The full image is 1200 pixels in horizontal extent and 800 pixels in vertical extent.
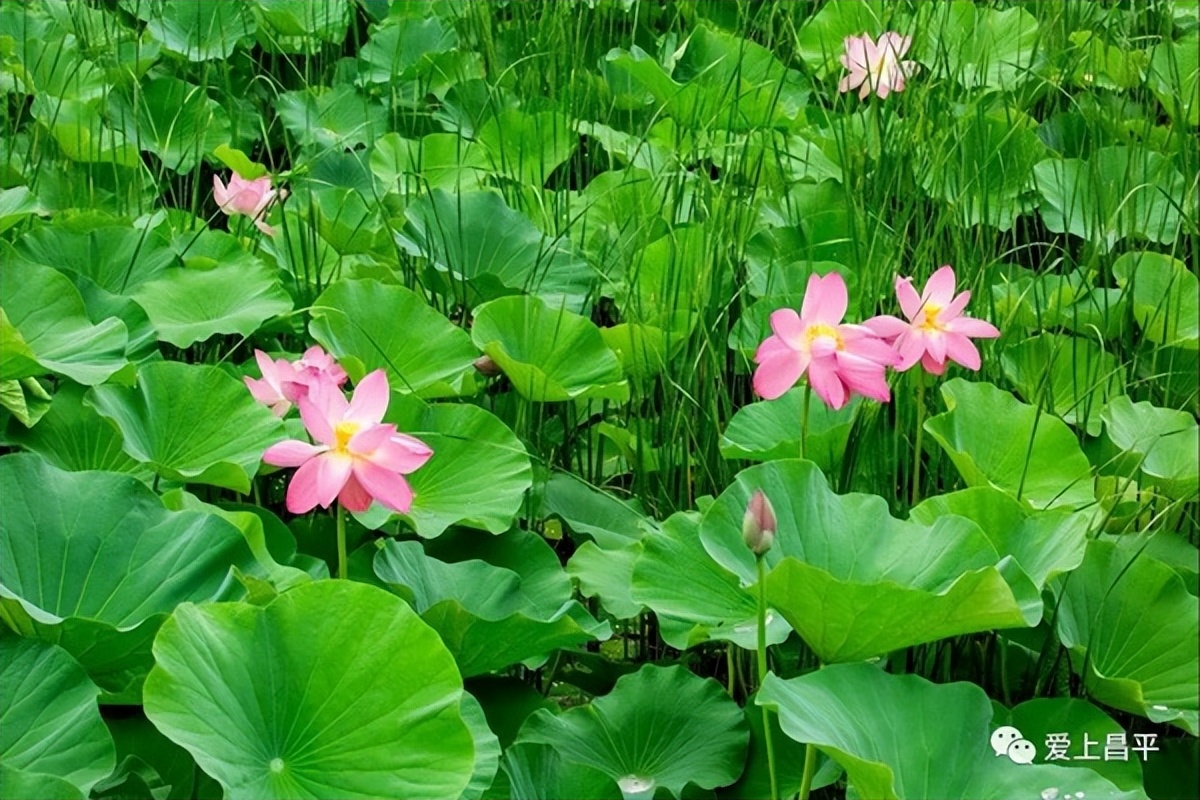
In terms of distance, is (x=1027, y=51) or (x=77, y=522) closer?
(x=77, y=522)

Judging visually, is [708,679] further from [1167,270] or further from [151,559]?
[1167,270]

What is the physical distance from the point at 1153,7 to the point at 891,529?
6.68ft

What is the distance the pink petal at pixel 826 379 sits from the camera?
4.04 ft

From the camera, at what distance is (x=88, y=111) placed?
2.11 metres

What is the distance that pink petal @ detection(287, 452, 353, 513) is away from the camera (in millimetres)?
1097

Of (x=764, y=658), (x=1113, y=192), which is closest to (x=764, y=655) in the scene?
(x=764, y=658)

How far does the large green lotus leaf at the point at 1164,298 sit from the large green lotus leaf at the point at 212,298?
98 centimetres

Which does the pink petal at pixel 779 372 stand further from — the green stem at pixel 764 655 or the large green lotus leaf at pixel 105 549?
the large green lotus leaf at pixel 105 549

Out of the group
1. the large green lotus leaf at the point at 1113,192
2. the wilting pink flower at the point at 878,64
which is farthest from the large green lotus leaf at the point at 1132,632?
the wilting pink flower at the point at 878,64

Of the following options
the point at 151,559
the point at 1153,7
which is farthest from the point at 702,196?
the point at 1153,7

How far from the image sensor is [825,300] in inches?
49.2

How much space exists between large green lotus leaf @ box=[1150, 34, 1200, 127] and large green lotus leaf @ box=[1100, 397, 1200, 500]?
0.87 metres

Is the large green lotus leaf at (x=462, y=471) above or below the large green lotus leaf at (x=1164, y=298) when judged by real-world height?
below

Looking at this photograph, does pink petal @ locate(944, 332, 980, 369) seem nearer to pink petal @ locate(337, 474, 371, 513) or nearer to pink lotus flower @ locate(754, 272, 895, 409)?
pink lotus flower @ locate(754, 272, 895, 409)
